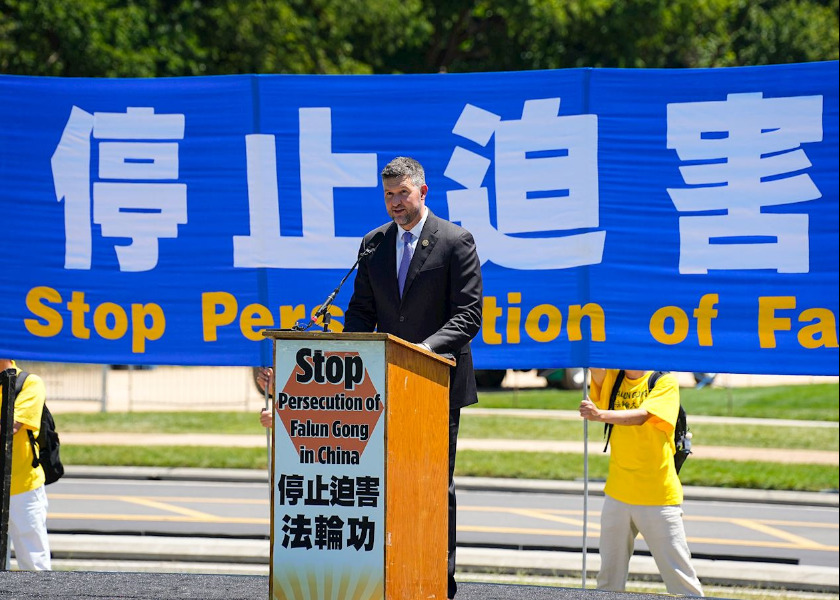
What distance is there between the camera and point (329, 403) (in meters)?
4.94

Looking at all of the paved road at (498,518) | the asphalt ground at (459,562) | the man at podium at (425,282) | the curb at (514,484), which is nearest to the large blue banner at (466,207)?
the man at podium at (425,282)

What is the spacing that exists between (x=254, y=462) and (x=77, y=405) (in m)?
9.84

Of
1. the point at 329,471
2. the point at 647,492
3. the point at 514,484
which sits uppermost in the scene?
the point at 329,471

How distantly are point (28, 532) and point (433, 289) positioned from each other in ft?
12.3

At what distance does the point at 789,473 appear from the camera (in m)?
16.2

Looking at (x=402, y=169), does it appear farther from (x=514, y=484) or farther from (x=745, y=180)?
(x=514, y=484)

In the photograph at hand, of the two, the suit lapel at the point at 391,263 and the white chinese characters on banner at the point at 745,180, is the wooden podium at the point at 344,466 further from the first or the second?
the white chinese characters on banner at the point at 745,180

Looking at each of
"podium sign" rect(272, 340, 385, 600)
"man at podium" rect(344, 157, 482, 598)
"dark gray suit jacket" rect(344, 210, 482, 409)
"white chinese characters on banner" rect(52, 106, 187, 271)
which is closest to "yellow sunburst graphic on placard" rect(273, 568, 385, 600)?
"podium sign" rect(272, 340, 385, 600)

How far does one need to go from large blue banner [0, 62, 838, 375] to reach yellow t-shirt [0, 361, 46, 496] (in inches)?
15.7

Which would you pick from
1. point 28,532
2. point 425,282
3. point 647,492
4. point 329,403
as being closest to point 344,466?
point 329,403

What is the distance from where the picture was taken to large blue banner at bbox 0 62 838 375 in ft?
22.9

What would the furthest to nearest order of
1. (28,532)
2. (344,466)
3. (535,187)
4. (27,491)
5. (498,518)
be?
(498,518)
(27,491)
(28,532)
(535,187)
(344,466)

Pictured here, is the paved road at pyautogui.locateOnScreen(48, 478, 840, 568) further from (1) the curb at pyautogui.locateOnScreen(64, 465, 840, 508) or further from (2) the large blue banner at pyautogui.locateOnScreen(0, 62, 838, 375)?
(2) the large blue banner at pyautogui.locateOnScreen(0, 62, 838, 375)

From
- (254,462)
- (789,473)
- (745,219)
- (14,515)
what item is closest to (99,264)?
(14,515)
